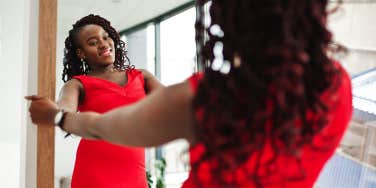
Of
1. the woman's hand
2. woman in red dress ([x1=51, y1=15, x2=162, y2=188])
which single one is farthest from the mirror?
the woman's hand

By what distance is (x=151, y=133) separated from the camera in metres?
0.63

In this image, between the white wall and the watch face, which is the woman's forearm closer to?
the watch face

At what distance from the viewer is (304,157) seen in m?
0.68

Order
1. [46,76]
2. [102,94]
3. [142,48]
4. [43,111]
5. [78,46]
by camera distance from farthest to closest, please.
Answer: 1. [142,48]
2. [46,76]
3. [78,46]
4. [102,94]
5. [43,111]

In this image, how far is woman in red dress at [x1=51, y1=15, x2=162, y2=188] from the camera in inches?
51.1

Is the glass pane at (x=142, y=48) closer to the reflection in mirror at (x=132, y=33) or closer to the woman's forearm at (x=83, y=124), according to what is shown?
the reflection in mirror at (x=132, y=33)

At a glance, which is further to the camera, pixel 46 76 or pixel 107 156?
pixel 46 76

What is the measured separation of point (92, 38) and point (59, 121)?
23.7 inches

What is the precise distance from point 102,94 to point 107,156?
213 mm

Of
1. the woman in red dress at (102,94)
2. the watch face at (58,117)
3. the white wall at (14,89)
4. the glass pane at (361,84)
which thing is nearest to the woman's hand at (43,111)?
the watch face at (58,117)

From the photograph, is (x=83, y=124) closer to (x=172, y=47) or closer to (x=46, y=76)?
(x=46, y=76)

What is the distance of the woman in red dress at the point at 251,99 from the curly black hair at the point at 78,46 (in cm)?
84

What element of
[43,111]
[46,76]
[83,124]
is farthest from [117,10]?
[83,124]

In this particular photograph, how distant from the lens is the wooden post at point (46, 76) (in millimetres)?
1542
